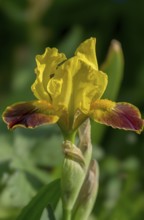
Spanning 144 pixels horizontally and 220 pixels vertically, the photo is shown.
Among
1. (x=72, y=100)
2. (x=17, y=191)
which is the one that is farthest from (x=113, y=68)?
(x=72, y=100)

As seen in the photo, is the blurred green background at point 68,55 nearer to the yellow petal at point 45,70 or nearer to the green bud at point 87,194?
the green bud at point 87,194

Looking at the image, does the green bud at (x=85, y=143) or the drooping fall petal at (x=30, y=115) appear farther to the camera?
the green bud at (x=85, y=143)

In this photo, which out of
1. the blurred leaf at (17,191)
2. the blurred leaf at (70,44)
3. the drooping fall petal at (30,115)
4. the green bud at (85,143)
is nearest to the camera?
the drooping fall petal at (30,115)

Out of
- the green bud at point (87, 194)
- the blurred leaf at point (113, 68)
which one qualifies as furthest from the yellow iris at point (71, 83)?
the blurred leaf at point (113, 68)

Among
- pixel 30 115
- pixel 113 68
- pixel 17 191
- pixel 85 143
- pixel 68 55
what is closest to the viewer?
pixel 30 115

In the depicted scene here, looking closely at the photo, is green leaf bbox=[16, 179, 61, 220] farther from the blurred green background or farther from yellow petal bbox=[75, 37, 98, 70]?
yellow petal bbox=[75, 37, 98, 70]

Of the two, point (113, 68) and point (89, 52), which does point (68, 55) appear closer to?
point (113, 68)

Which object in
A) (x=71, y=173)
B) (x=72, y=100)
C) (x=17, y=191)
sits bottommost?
(x=17, y=191)
